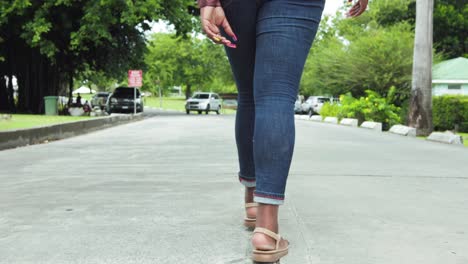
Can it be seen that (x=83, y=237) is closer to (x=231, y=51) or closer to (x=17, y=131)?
(x=231, y=51)

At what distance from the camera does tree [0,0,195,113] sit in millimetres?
24906

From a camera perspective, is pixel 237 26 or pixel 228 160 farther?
pixel 228 160

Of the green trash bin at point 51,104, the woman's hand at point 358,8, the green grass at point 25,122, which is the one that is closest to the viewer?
the woman's hand at point 358,8

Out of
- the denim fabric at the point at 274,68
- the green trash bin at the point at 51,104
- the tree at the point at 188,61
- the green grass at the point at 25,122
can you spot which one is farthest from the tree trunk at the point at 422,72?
the tree at the point at 188,61

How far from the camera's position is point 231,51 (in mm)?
2990

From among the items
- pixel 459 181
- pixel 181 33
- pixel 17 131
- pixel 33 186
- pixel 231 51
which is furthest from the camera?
pixel 181 33

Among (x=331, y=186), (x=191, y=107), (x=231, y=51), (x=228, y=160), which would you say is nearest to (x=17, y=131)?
(x=228, y=160)

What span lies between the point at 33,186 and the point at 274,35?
10.7ft

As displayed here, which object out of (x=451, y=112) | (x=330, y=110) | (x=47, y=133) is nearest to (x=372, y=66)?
(x=330, y=110)

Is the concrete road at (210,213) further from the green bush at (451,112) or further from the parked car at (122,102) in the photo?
the parked car at (122,102)

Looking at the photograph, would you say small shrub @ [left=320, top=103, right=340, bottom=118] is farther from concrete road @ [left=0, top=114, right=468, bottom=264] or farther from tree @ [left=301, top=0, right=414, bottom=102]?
concrete road @ [left=0, top=114, right=468, bottom=264]

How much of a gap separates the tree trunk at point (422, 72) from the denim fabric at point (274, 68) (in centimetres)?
1510

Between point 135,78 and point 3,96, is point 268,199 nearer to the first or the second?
point 135,78

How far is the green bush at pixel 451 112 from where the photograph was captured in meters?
19.2
